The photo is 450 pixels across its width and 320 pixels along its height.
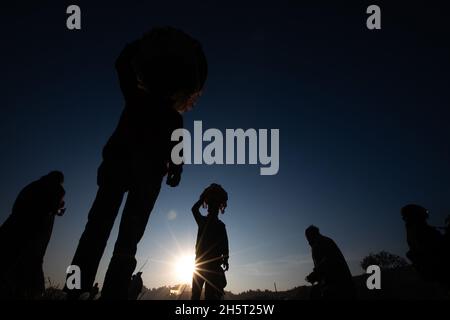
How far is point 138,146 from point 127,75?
83 centimetres

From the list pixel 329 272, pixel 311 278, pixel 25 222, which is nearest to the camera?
pixel 25 222

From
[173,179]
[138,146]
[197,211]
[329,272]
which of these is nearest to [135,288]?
[197,211]

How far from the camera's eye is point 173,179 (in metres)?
2.77

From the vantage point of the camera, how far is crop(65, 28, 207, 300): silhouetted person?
2.10 meters

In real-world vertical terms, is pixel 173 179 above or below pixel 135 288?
above

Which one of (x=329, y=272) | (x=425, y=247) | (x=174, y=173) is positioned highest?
(x=174, y=173)

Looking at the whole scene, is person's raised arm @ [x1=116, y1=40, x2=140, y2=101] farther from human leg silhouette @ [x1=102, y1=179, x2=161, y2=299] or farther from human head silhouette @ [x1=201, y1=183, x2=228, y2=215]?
human head silhouette @ [x1=201, y1=183, x2=228, y2=215]

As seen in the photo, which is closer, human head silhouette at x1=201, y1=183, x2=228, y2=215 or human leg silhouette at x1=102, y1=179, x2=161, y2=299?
human leg silhouette at x1=102, y1=179, x2=161, y2=299

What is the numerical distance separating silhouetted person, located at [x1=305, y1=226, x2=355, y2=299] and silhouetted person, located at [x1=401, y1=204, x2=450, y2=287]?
1361 mm

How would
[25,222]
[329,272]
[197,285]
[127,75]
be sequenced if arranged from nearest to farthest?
[127,75], [25,222], [197,285], [329,272]

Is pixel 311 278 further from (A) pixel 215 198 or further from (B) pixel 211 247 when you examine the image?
(A) pixel 215 198

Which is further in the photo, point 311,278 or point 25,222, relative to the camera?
point 311,278

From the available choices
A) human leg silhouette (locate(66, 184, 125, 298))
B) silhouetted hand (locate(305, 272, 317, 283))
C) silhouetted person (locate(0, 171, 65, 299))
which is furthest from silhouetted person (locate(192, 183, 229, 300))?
human leg silhouette (locate(66, 184, 125, 298))
